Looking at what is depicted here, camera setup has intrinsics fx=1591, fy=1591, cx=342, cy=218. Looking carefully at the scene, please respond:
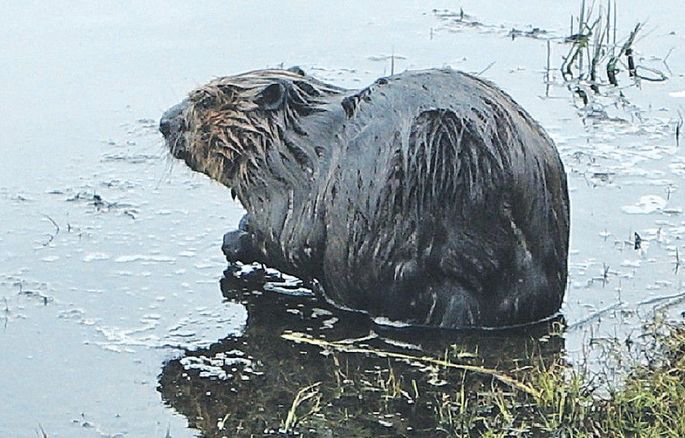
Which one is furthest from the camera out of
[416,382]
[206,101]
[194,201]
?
[194,201]

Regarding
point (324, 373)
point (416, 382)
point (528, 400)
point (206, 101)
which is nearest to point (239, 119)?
point (206, 101)

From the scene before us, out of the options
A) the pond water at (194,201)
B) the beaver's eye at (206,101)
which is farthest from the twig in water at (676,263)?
the beaver's eye at (206,101)

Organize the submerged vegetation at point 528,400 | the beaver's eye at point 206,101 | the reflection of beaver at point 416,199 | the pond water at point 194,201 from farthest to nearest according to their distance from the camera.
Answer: the beaver's eye at point 206,101 → the reflection of beaver at point 416,199 → the pond water at point 194,201 → the submerged vegetation at point 528,400

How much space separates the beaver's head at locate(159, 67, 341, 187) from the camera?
5.14m

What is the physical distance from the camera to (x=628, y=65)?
25.2ft

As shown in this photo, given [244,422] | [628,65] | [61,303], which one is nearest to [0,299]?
[61,303]

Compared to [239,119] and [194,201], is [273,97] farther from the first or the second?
[194,201]

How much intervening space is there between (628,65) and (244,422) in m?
4.00

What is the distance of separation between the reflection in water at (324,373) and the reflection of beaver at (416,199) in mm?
96

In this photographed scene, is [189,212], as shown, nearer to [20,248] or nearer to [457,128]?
[20,248]

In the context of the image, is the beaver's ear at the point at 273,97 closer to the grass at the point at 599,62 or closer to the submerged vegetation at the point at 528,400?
the submerged vegetation at the point at 528,400

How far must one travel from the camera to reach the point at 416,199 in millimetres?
4699

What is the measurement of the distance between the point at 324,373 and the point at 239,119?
1.05 meters

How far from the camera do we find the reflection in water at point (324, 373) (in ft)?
14.0
